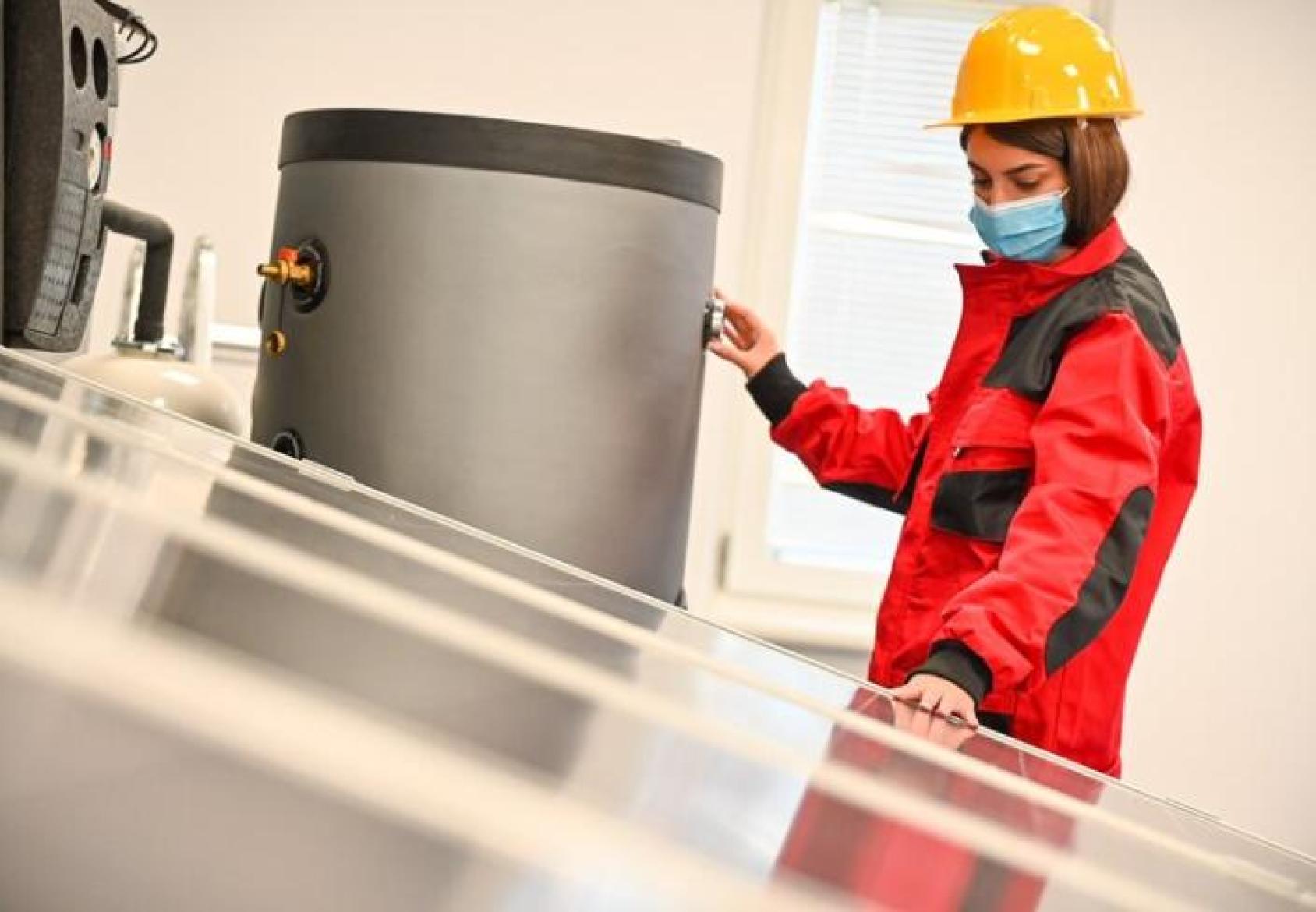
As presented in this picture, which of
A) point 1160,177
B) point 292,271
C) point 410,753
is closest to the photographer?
→ point 410,753

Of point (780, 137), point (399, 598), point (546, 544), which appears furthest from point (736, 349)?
point (399, 598)

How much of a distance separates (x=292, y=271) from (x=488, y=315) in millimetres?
181

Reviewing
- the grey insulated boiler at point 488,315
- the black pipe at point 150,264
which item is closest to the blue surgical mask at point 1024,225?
the grey insulated boiler at point 488,315

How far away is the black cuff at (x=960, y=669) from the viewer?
4.02 ft

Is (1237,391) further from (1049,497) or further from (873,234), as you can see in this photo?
(1049,497)

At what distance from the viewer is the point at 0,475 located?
373 millimetres

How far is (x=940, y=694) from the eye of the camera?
1190 millimetres

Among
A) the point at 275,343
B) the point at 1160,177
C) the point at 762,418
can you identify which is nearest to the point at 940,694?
the point at 275,343

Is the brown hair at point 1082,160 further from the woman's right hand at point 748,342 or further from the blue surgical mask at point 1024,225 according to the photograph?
the woman's right hand at point 748,342

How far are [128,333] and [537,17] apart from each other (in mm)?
1573

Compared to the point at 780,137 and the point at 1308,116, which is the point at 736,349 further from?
the point at 1308,116

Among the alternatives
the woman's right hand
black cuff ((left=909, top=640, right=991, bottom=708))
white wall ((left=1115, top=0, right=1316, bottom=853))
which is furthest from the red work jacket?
white wall ((left=1115, top=0, right=1316, bottom=853))

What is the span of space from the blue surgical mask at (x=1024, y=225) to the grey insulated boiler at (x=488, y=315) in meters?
0.35

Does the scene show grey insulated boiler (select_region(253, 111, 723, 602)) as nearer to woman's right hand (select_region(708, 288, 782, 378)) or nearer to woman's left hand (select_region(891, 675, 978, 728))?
woman's left hand (select_region(891, 675, 978, 728))
